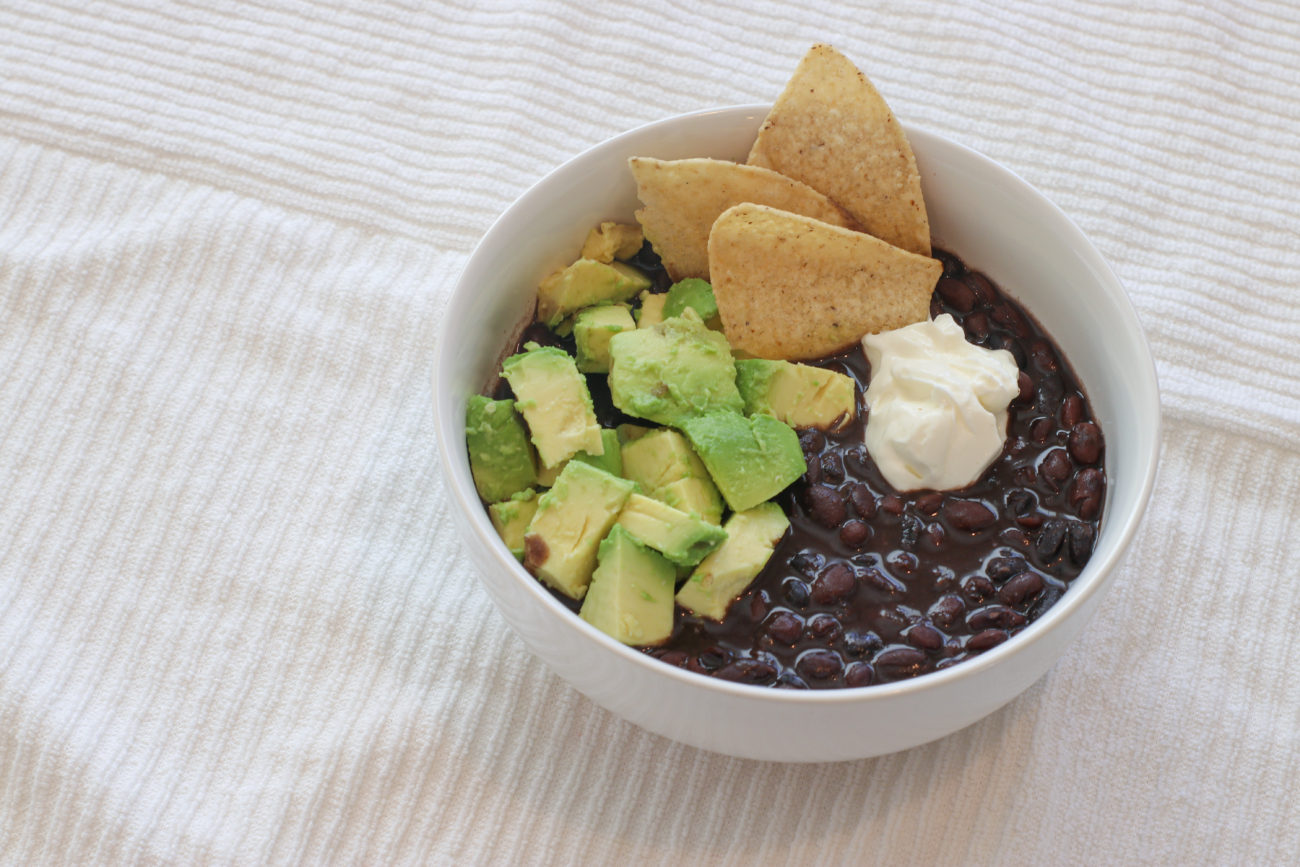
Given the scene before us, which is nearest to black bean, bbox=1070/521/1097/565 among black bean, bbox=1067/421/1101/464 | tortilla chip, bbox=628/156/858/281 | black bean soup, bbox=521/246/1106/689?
black bean soup, bbox=521/246/1106/689

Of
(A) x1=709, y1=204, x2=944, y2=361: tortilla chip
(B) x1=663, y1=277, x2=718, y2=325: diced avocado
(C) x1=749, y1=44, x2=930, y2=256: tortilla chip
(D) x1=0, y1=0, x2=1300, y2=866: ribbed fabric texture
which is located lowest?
(D) x1=0, y1=0, x2=1300, y2=866: ribbed fabric texture

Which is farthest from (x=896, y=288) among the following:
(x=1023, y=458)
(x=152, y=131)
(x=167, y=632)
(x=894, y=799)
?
(x=152, y=131)

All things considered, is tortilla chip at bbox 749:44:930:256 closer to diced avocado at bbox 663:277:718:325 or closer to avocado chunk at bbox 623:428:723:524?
diced avocado at bbox 663:277:718:325

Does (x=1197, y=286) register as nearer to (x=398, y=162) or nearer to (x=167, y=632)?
(x=398, y=162)

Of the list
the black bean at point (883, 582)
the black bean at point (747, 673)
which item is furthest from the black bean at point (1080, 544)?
the black bean at point (747, 673)

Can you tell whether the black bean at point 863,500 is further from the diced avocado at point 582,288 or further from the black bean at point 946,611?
the diced avocado at point 582,288
